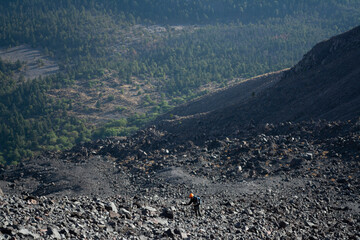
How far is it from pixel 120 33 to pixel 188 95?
70.0m

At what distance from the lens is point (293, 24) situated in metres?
151

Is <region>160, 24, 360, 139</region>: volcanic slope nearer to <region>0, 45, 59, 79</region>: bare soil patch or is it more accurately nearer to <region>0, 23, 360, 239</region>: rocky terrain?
<region>0, 23, 360, 239</region>: rocky terrain

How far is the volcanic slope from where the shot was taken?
103 feet

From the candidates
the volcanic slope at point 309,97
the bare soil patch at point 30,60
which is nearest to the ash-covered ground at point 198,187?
the volcanic slope at point 309,97

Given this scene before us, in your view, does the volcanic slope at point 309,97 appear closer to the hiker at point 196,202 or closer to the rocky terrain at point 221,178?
the rocky terrain at point 221,178

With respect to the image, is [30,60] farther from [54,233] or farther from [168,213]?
[54,233]

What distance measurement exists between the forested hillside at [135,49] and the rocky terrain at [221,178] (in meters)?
42.7

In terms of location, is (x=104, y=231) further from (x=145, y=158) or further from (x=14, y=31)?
(x=14, y=31)

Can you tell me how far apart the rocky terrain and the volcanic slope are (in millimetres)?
148

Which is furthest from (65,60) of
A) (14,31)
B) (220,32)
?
(220,32)

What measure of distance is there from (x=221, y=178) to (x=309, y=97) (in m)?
15.6

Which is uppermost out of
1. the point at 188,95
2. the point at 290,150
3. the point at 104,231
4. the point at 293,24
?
the point at 104,231

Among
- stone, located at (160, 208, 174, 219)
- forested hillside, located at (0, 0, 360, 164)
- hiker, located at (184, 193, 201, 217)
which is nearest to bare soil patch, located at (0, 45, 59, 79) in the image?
forested hillside, located at (0, 0, 360, 164)

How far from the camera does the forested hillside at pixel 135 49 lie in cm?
8856
